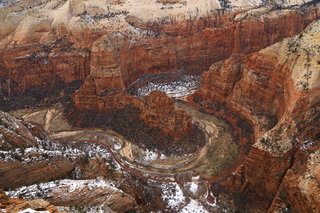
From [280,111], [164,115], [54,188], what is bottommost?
[164,115]

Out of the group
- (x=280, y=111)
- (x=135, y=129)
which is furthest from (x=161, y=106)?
(x=280, y=111)

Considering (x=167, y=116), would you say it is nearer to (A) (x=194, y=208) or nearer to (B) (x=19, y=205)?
(A) (x=194, y=208)

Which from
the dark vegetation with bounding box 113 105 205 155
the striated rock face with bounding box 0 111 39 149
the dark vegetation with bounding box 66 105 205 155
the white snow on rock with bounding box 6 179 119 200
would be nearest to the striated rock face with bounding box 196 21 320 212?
the dark vegetation with bounding box 113 105 205 155

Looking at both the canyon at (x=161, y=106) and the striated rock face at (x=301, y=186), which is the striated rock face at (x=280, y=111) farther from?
the canyon at (x=161, y=106)

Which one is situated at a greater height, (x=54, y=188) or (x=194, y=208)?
(x=54, y=188)

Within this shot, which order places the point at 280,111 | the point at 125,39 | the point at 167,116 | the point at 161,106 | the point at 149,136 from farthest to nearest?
the point at 125,39, the point at 149,136, the point at 167,116, the point at 161,106, the point at 280,111

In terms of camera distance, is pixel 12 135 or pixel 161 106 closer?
pixel 12 135
